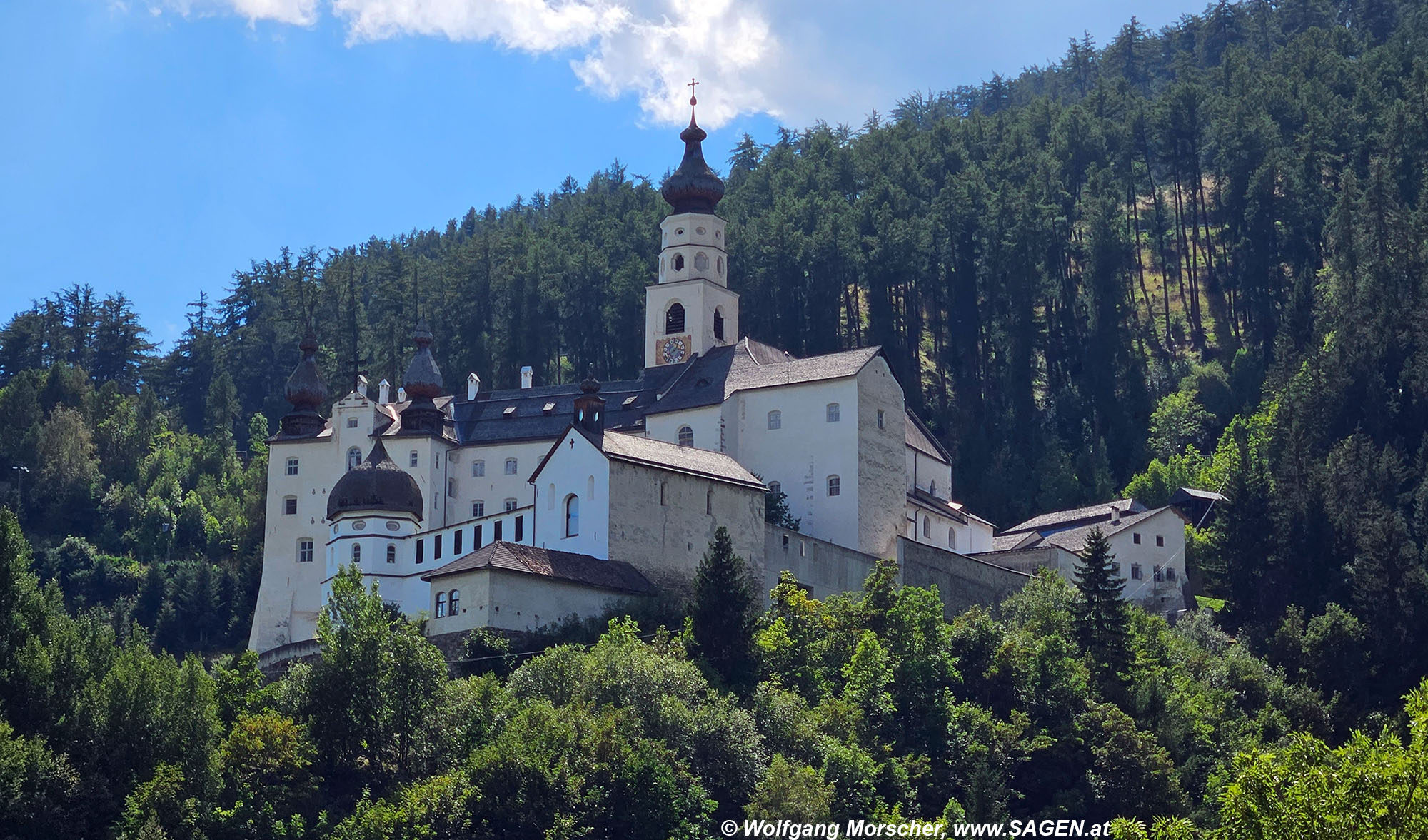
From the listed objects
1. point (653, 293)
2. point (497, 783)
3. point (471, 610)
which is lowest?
point (497, 783)

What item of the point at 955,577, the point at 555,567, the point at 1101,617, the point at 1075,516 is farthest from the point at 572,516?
the point at 1075,516

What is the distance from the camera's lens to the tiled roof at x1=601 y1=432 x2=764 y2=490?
205 feet

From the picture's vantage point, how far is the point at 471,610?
59219 millimetres

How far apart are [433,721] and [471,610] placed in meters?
6.06

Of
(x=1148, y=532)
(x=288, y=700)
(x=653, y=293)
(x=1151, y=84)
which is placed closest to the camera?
(x=288, y=700)

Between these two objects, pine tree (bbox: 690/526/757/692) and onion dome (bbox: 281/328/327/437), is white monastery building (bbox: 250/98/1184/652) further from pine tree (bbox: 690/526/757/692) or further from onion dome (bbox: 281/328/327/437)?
pine tree (bbox: 690/526/757/692)

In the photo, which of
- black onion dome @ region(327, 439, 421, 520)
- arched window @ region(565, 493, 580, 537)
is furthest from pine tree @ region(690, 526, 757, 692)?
black onion dome @ region(327, 439, 421, 520)

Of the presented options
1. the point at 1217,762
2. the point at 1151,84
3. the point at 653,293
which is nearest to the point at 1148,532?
the point at 1217,762

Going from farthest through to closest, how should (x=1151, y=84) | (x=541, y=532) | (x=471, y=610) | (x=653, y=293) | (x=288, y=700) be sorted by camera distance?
(x=1151, y=84)
(x=653, y=293)
(x=541, y=532)
(x=471, y=610)
(x=288, y=700)

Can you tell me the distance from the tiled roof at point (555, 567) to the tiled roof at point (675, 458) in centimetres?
320

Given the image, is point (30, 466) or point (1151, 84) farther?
point (1151, 84)

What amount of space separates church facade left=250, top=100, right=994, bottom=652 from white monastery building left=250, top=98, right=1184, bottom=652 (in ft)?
0.24

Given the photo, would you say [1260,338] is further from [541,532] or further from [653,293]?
[541,532]

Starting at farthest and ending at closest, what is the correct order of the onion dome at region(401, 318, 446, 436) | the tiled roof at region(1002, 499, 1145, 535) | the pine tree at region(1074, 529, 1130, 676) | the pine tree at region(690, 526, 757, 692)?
the onion dome at region(401, 318, 446, 436)
the tiled roof at region(1002, 499, 1145, 535)
the pine tree at region(1074, 529, 1130, 676)
the pine tree at region(690, 526, 757, 692)
